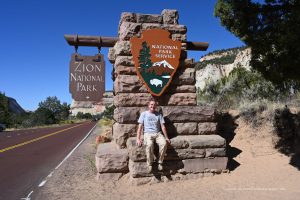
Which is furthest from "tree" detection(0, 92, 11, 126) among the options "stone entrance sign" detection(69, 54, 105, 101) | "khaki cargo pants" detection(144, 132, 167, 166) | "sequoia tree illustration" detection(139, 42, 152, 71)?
"khaki cargo pants" detection(144, 132, 167, 166)

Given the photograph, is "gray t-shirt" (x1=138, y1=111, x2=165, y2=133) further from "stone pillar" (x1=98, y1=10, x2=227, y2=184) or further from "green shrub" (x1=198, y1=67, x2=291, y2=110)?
"green shrub" (x1=198, y1=67, x2=291, y2=110)

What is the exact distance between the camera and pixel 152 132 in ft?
25.7

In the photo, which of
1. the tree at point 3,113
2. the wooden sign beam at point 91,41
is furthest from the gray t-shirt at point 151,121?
the tree at point 3,113

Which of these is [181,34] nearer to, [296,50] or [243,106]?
[296,50]

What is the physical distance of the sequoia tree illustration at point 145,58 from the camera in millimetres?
8688

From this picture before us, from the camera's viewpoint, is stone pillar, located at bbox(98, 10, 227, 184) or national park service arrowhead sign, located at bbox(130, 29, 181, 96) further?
national park service arrowhead sign, located at bbox(130, 29, 181, 96)

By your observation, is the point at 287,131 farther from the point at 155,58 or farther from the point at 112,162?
the point at 112,162

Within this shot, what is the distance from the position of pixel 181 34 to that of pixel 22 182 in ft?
17.7

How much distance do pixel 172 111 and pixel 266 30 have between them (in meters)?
3.16

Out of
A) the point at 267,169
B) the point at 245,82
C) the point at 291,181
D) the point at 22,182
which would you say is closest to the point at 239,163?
the point at 267,169

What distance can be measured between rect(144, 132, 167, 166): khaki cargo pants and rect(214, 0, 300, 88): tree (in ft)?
11.5

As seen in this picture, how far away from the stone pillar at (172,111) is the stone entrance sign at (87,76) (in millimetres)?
439

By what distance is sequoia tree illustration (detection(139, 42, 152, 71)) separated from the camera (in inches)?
342

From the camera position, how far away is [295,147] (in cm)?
1013
